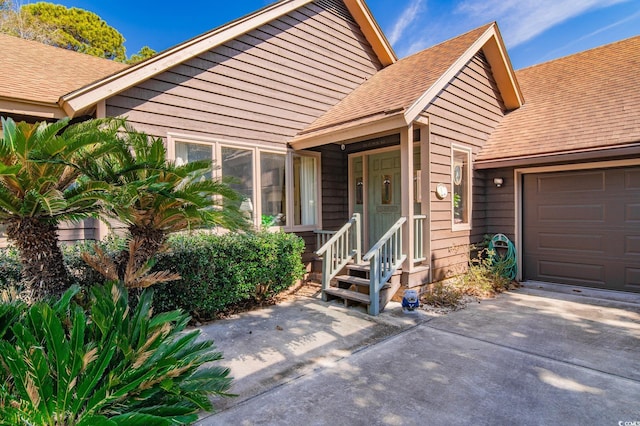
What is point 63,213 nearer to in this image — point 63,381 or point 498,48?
point 63,381

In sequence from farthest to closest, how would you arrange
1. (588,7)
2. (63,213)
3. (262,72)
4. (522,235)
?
(588,7)
(522,235)
(262,72)
(63,213)

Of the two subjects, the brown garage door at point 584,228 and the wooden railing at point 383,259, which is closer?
the wooden railing at point 383,259

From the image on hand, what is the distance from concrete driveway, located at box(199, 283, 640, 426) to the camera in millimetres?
2574

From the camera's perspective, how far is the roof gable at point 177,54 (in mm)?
4390

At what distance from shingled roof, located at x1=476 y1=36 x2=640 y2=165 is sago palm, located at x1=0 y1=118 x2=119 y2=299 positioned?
652 centimetres

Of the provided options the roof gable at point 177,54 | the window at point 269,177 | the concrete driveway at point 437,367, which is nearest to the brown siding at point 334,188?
the window at point 269,177

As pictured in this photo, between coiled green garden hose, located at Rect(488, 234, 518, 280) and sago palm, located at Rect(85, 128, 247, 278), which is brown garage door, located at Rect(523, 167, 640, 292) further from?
sago palm, located at Rect(85, 128, 247, 278)

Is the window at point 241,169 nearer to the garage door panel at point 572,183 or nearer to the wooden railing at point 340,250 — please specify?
the wooden railing at point 340,250

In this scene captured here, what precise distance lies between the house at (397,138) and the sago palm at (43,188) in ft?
6.91

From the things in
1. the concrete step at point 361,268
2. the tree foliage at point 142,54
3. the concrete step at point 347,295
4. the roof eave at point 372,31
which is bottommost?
the concrete step at point 347,295

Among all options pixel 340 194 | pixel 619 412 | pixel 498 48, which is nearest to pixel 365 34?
pixel 498 48

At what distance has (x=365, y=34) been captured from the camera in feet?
26.5

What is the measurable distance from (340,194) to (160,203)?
474 cm

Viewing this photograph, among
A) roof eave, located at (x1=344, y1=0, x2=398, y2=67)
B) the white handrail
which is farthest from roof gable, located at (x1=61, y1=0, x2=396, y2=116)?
the white handrail
